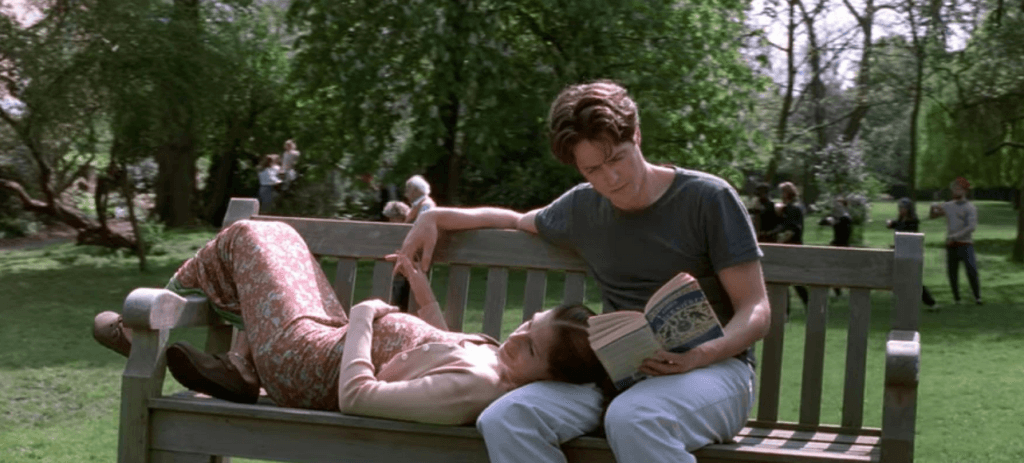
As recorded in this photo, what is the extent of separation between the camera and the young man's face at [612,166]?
151 inches

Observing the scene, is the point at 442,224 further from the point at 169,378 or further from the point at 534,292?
the point at 169,378

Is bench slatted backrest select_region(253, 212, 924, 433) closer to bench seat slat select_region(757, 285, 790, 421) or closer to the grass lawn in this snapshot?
bench seat slat select_region(757, 285, 790, 421)

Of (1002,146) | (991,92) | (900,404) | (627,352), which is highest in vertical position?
(991,92)

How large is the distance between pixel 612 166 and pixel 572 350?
19.9 inches

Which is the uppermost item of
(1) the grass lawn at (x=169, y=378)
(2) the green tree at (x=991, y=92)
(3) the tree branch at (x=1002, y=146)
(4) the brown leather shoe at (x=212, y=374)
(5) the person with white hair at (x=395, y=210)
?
(2) the green tree at (x=991, y=92)

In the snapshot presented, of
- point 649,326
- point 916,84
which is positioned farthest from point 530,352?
point 916,84

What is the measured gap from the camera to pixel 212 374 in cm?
423

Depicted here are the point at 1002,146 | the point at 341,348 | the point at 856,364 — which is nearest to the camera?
the point at 341,348

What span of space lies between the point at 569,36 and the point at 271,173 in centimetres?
652

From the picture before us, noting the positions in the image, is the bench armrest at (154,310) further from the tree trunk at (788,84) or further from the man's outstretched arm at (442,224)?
the tree trunk at (788,84)

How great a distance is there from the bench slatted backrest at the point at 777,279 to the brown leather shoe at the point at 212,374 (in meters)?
0.61

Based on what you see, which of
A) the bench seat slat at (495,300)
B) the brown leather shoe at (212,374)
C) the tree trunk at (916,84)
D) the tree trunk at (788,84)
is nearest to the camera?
the brown leather shoe at (212,374)

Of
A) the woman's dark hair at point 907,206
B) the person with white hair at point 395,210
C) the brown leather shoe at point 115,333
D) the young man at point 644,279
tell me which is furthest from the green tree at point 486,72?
the young man at point 644,279

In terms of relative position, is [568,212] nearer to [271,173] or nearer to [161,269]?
[161,269]
